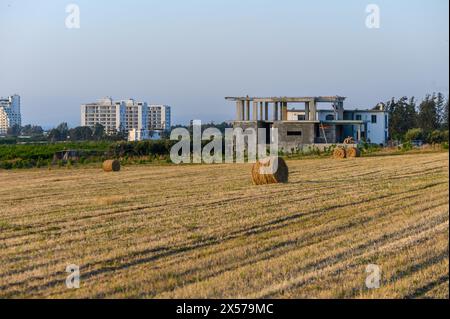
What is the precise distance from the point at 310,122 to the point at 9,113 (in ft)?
404

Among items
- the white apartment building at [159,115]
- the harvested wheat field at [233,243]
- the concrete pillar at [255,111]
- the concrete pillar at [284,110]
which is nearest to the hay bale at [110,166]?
the harvested wheat field at [233,243]

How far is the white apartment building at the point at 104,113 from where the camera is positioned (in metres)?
155

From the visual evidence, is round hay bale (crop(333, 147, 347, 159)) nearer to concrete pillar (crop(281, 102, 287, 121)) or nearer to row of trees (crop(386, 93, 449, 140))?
concrete pillar (crop(281, 102, 287, 121))

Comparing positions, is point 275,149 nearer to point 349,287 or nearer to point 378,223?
point 378,223

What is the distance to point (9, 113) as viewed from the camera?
6732 inches

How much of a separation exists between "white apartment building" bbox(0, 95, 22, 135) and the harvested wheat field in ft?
432

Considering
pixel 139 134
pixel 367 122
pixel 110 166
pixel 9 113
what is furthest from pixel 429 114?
pixel 9 113

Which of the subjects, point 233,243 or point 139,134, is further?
point 139,134

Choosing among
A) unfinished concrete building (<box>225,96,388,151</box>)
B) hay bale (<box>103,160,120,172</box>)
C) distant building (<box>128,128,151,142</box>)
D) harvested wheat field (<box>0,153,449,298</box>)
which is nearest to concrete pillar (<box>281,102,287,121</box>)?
unfinished concrete building (<box>225,96,388,151</box>)

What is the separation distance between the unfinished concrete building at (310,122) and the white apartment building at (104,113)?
90.9 metres

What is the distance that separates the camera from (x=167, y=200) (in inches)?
739

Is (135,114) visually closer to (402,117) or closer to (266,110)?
(402,117)

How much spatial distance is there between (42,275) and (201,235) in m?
3.42

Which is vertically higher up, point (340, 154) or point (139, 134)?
point (139, 134)
